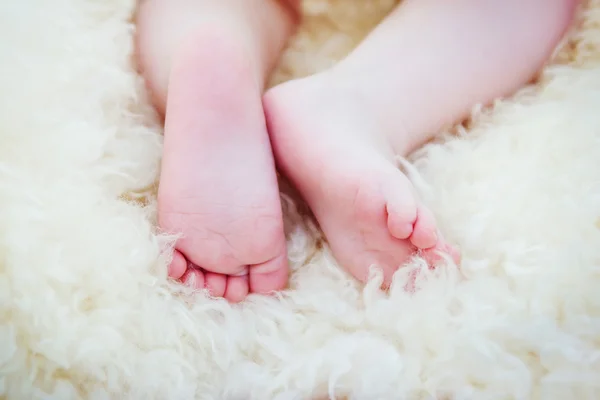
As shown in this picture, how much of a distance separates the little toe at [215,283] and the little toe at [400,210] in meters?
0.17

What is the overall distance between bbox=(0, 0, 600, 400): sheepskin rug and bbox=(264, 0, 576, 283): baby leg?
0.11 feet

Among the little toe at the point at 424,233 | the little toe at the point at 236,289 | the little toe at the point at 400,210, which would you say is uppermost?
the little toe at the point at 400,210

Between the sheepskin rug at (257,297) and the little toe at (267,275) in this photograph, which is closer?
the sheepskin rug at (257,297)

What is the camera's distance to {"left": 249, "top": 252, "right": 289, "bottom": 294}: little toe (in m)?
0.56

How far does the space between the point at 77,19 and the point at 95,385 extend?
0.40 meters

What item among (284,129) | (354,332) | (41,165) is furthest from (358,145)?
(41,165)

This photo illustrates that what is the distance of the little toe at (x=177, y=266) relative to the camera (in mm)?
533

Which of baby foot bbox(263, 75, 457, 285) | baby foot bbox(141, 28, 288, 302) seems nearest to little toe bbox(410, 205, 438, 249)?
baby foot bbox(263, 75, 457, 285)

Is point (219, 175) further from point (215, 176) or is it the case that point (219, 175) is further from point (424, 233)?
point (424, 233)

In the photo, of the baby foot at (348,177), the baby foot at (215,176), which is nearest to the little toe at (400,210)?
the baby foot at (348,177)

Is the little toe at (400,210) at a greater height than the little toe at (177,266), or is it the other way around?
the little toe at (400,210)

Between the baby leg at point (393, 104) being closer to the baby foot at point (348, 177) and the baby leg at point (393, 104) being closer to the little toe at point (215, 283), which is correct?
the baby foot at point (348, 177)

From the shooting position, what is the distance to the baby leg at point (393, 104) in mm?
520

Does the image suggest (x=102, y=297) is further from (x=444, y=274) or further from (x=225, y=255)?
(x=444, y=274)
